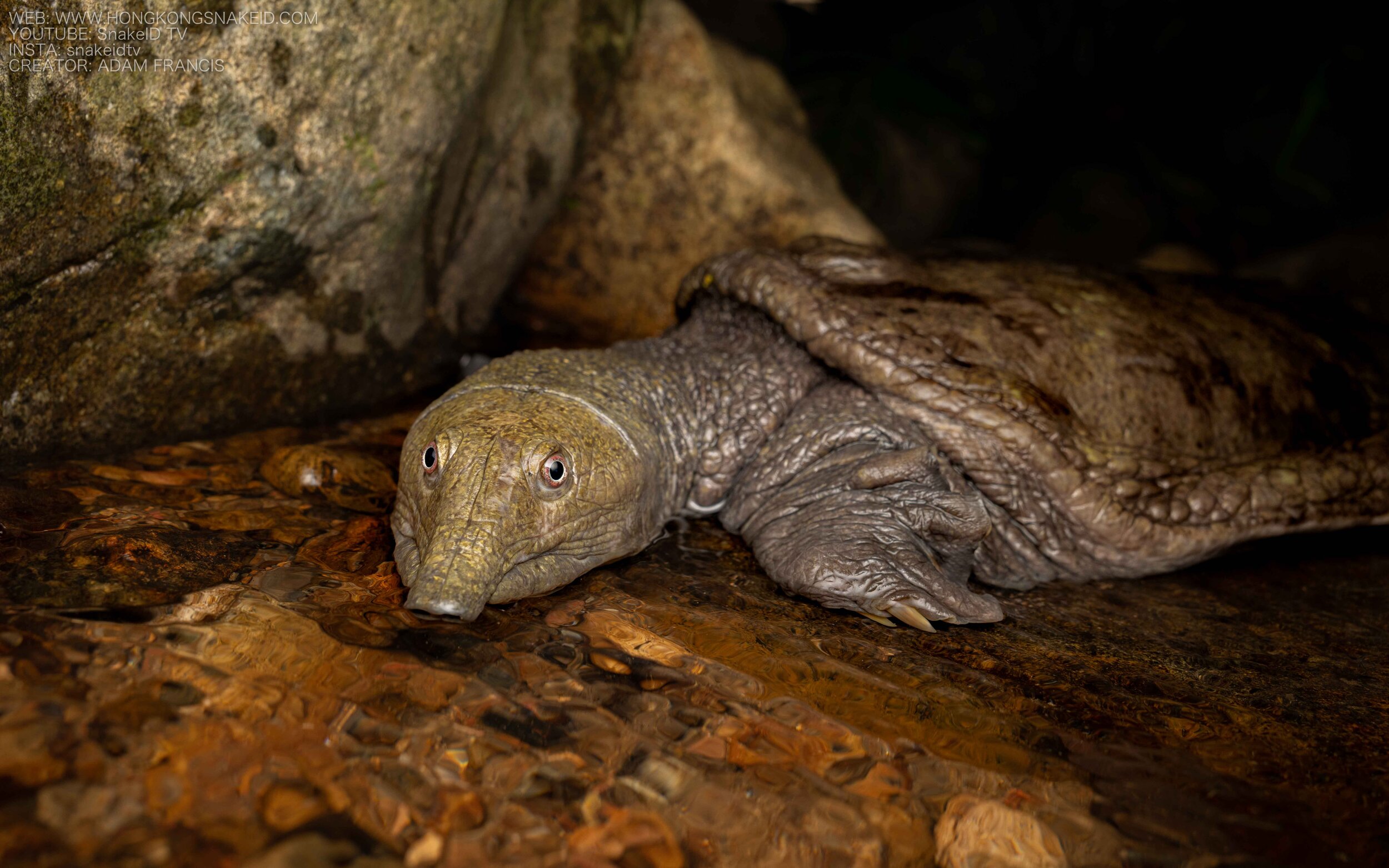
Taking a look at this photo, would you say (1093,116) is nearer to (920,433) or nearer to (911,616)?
A: (920,433)

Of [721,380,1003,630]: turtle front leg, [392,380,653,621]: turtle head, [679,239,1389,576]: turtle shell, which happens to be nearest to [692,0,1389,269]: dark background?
[679,239,1389,576]: turtle shell

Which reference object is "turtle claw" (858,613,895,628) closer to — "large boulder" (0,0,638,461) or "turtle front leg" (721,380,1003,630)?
"turtle front leg" (721,380,1003,630)

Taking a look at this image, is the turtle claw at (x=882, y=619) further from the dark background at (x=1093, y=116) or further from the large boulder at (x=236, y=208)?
the dark background at (x=1093, y=116)

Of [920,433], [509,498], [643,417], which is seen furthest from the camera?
[920,433]

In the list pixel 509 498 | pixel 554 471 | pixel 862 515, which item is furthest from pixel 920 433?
pixel 509 498

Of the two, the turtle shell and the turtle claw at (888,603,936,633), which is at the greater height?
the turtle shell

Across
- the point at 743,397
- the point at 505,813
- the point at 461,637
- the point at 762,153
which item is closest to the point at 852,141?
the point at 762,153
